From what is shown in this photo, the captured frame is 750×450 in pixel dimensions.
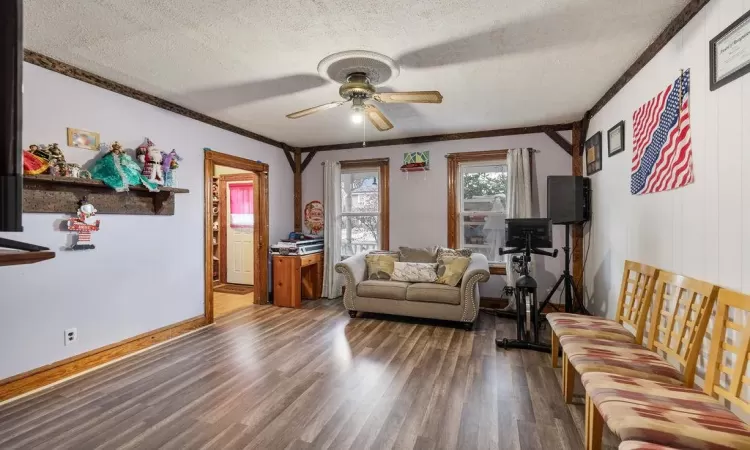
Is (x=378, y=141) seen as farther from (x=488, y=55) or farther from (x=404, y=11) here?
(x=404, y=11)

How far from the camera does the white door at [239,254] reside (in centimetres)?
642

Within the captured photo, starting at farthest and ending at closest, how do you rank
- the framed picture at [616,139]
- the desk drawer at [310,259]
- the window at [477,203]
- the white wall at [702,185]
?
the desk drawer at [310,259], the window at [477,203], the framed picture at [616,139], the white wall at [702,185]

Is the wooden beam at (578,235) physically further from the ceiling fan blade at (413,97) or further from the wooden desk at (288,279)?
the wooden desk at (288,279)

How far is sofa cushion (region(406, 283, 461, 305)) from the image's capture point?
3879mm

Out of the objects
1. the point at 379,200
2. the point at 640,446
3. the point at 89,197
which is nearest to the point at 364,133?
the point at 379,200

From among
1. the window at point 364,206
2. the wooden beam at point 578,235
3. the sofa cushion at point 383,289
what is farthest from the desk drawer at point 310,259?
the wooden beam at point 578,235

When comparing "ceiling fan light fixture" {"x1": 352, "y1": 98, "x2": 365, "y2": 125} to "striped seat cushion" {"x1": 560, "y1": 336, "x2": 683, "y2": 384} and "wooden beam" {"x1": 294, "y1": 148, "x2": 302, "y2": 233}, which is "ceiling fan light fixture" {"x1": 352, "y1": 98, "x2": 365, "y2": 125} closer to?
"striped seat cushion" {"x1": 560, "y1": 336, "x2": 683, "y2": 384}

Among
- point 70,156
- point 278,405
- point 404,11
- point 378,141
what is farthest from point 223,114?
point 278,405

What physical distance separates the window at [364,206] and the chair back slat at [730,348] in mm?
3966

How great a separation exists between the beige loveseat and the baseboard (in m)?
1.91

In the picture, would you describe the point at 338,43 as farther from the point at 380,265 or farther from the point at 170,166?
the point at 380,265

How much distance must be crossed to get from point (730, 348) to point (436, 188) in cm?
375

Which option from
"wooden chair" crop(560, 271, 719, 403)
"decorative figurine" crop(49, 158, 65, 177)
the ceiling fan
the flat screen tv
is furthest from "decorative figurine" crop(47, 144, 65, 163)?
"wooden chair" crop(560, 271, 719, 403)

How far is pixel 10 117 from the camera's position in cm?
60
